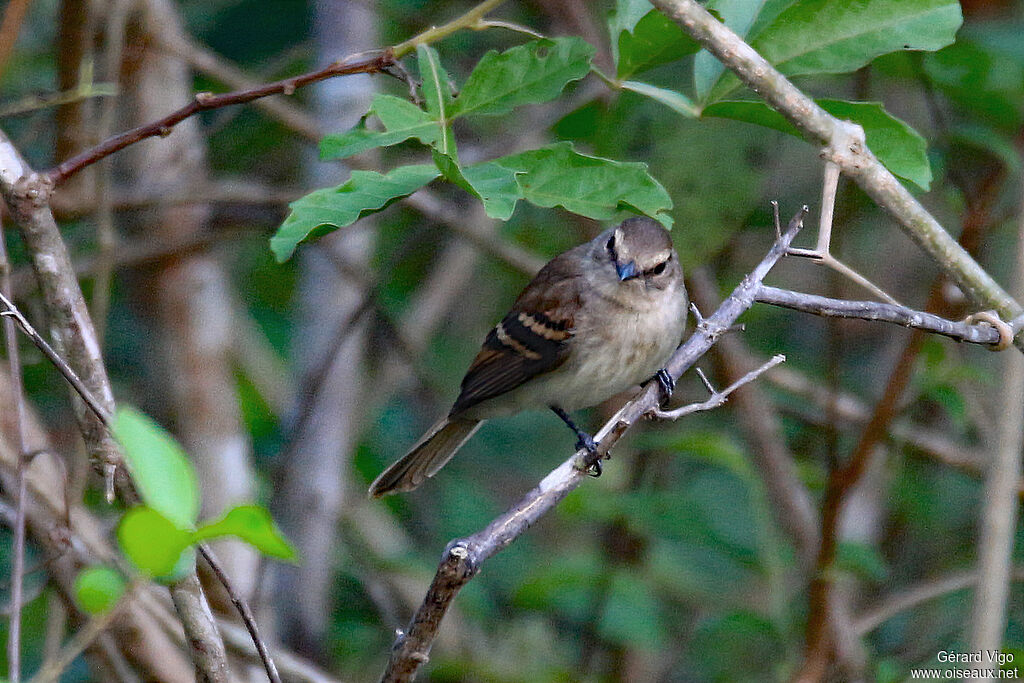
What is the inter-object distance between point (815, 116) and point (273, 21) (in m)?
3.82

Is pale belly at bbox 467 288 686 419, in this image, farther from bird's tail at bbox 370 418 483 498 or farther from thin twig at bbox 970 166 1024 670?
thin twig at bbox 970 166 1024 670

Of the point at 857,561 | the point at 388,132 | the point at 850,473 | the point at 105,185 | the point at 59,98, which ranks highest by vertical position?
the point at 59,98

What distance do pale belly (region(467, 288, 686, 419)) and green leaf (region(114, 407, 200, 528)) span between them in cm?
244

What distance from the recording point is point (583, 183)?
2.11 m

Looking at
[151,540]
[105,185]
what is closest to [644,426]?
[105,185]

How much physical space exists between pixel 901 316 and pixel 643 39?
817 mm

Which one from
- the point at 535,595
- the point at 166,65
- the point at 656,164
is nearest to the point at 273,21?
the point at 166,65

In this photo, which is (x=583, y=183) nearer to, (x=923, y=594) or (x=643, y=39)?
(x=643, y=39)

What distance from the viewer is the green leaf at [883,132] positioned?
229 centimetres

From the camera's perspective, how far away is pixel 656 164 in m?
3.38

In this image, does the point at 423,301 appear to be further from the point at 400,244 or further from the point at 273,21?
the point at 273,21

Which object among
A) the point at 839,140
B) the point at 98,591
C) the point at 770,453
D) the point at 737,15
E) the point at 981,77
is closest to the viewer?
the point at 98,591

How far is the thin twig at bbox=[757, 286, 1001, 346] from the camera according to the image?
2.08 m

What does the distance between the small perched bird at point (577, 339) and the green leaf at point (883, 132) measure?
1242mm
